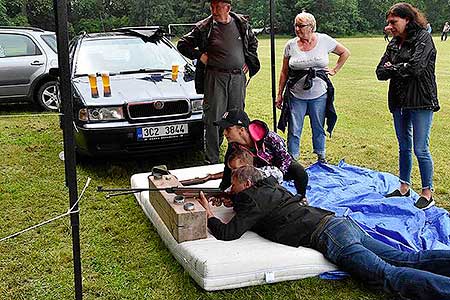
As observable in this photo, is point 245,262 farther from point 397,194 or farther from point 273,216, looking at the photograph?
point 397,194

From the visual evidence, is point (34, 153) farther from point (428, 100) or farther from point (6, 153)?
point (428, 100)

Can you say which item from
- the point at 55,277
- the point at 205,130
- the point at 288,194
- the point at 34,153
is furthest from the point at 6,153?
the point at 288,194

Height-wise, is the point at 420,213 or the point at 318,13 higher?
the point at 318,13

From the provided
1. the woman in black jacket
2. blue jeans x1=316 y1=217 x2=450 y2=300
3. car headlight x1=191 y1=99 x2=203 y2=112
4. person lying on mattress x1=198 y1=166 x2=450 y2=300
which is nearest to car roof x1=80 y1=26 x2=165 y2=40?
car headlight x1=191 y1=99 x2=203 y2=112

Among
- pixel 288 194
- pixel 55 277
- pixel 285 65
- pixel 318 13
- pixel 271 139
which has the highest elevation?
pixel 318 13

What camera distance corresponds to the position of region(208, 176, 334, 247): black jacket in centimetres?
314

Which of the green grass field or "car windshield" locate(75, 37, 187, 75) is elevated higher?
"car windshield" locate(75, 37, 187, 75)

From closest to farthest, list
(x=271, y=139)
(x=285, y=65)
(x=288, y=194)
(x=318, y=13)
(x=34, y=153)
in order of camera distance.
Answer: (x=288, y=194) < (x=271, y=139) < (x=285, y=65) < (x=34, y=153) < (x=318, y=13)

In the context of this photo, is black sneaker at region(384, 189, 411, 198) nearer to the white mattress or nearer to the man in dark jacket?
the white mattress

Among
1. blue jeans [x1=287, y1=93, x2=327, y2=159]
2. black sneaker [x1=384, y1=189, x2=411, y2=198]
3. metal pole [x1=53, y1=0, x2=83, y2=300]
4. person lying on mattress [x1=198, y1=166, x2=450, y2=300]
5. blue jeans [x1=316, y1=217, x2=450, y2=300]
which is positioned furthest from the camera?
blue jeans [x1=287, y1=93, x2=327, y2=159]

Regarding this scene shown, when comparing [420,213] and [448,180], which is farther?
[448,180]

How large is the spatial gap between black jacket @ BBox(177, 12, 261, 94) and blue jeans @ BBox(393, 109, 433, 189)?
1.64 meters

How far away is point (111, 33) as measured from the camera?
6773 millimetres

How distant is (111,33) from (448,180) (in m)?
4.60
